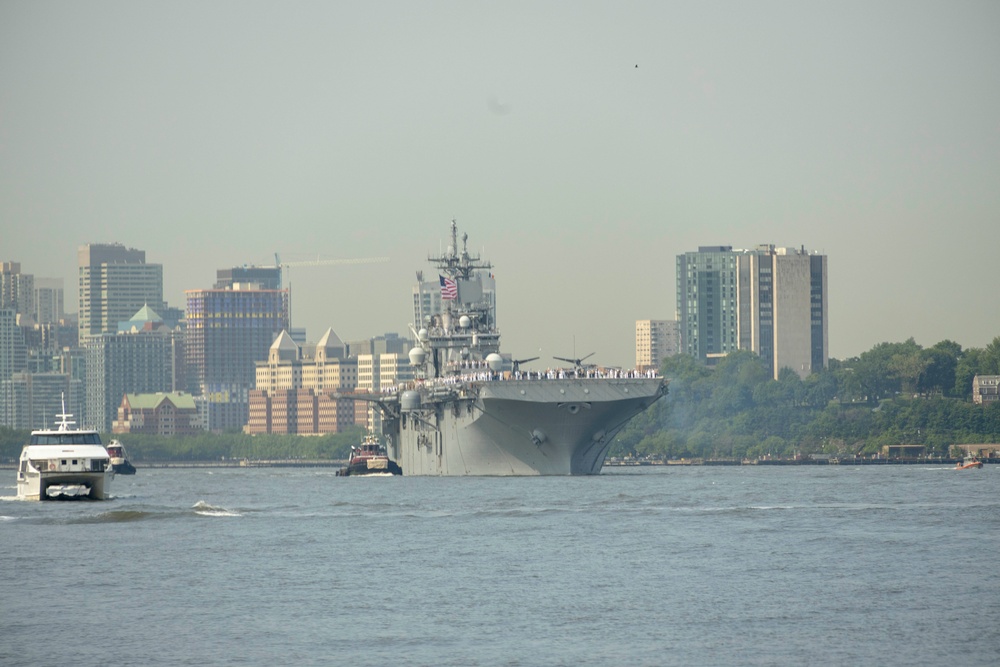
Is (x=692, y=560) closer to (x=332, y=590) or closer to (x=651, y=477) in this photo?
(x=332, y=590)

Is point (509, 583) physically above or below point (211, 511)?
below

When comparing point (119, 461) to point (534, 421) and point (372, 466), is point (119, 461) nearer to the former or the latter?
point (372, 466)

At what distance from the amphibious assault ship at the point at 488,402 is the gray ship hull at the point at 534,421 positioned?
6 centimetres

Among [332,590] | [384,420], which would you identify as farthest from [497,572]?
[384,420]

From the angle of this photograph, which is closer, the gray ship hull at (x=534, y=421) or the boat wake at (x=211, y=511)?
the boat wake at (x=211, y=511)

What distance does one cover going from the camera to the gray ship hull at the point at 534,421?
363ft

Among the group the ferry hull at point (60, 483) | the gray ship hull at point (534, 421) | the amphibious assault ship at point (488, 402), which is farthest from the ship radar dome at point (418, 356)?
the ferry hull at point (60, 483)

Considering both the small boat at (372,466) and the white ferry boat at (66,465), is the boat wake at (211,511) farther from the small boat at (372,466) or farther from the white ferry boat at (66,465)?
the small boat at (372,466)

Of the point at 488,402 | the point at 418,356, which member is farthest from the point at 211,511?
the point at 418,356

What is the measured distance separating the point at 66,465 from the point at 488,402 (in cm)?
3029

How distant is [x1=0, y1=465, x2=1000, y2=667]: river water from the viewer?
44.0 metres

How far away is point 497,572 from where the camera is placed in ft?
189

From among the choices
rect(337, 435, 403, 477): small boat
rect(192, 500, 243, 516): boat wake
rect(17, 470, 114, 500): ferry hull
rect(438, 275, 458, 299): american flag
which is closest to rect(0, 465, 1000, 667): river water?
rect(192, 500, 243, 516): boat wake

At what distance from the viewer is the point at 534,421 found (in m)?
113
